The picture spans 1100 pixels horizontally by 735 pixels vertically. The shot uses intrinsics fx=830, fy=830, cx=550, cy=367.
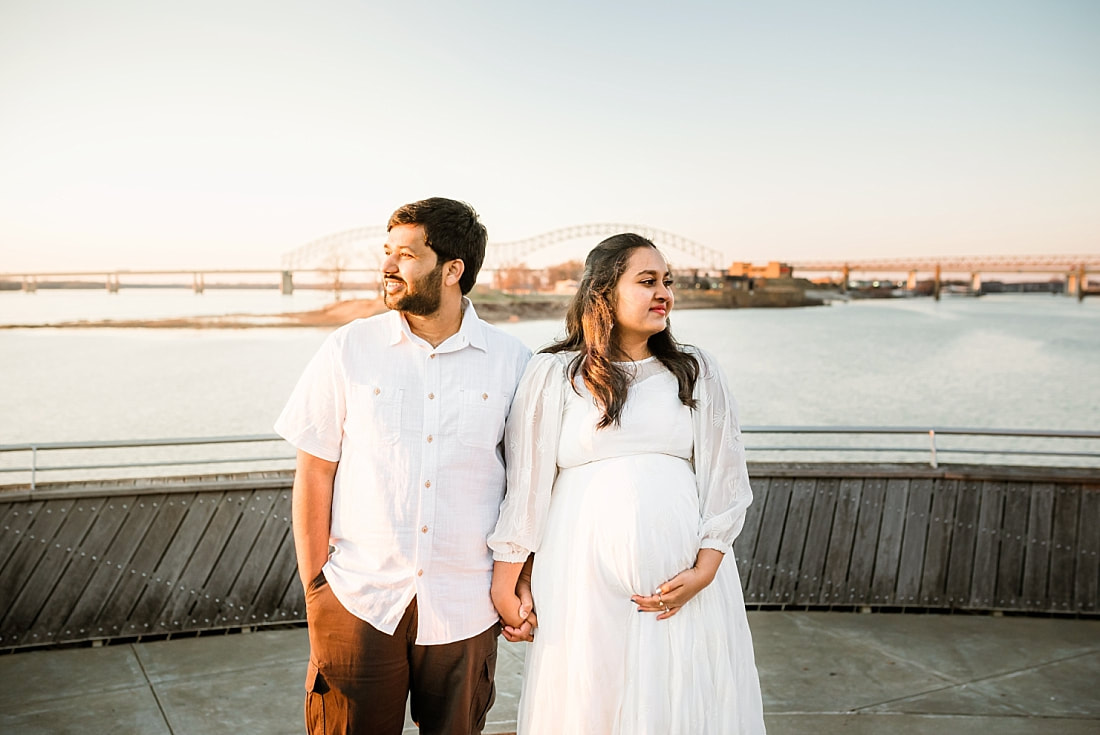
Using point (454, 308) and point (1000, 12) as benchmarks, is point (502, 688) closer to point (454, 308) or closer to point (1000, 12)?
point (454, 308)

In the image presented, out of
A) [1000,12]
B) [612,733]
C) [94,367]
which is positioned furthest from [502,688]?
[1000,12]

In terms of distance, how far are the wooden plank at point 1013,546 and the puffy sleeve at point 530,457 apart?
2.73 metres

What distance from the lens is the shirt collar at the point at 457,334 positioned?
159cm

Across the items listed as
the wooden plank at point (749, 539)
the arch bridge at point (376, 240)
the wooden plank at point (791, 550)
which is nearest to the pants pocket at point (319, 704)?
the wooden plank at point (749, 539)

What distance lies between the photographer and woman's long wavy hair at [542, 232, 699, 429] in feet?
5.36

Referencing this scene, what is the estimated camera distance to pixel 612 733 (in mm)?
1631

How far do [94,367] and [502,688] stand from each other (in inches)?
191

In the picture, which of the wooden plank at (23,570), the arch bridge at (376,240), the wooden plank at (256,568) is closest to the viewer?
the wooden plank at (23,570)

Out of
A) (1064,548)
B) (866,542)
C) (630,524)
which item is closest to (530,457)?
(630,524)

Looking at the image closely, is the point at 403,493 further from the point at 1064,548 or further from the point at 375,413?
the point at 1064,548

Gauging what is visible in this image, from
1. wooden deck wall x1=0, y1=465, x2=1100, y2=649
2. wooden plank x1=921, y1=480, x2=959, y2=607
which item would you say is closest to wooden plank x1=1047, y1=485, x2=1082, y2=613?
wooden deck wall x1=0, y1=465, x2=1100, y2=649

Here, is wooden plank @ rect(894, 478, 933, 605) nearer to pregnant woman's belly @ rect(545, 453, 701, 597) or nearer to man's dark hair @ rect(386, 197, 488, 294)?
pregnant woman's belly @ rect(545, 453, 701, 597)

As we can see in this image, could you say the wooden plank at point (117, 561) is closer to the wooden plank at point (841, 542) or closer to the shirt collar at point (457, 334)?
the shirt collar at point (457, 334)

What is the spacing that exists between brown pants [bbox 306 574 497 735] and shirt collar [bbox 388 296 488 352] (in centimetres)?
49
